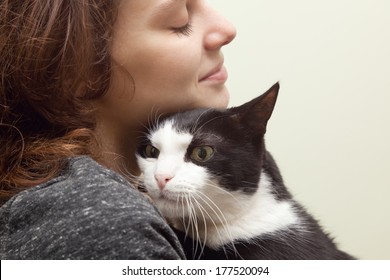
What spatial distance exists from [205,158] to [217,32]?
0.27 meters

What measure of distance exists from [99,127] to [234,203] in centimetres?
29

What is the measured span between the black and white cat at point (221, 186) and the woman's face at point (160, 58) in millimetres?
46

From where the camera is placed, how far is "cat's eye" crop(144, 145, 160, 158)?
947mm

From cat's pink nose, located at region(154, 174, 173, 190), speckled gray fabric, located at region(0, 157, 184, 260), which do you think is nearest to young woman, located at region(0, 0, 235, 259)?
speckled gray fabric, located at region(0, 157, 184, 260)

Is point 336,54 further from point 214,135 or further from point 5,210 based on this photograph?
point 5,210

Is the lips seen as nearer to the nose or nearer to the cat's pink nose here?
the nose

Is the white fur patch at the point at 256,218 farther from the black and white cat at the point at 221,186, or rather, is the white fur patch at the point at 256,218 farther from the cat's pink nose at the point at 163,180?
the cat's pink nose at the point at 163,180

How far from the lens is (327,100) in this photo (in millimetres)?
1793

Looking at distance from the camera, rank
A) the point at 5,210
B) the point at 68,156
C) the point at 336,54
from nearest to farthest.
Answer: the point at 5,210, the point at 68,156, the point at 336,54

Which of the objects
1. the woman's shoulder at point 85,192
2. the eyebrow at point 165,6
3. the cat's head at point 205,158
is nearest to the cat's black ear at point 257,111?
the cat's head at point 205,158

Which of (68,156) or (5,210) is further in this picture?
(68,156)

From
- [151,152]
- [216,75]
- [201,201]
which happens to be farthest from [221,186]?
[216,75]

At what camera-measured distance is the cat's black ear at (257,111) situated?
3.02ft

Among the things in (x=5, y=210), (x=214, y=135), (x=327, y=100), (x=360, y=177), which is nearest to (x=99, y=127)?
(x=214, y=135)
